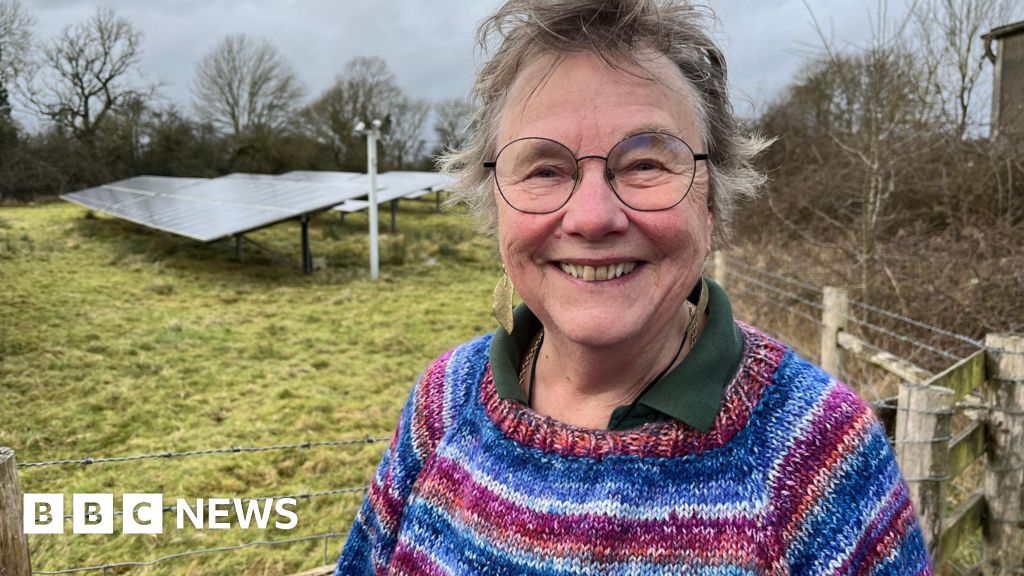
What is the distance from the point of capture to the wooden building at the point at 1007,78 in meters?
6.08

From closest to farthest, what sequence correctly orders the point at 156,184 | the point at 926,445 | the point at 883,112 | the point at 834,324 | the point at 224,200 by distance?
the point at 926,445, the point at 834,324, the point at 883,112, the point at 224,200, the point at 156,184

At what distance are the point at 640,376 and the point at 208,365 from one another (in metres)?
6.09

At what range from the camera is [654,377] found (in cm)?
113

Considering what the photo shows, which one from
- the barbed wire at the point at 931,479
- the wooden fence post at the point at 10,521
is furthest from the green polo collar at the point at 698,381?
the barbed wire at the point at 931,479

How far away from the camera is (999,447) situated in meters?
2.46

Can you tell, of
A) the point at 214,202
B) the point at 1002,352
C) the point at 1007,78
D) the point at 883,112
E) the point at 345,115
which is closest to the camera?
the point at 1002,352

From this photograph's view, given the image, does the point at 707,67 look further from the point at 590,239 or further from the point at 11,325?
the point at 11,325

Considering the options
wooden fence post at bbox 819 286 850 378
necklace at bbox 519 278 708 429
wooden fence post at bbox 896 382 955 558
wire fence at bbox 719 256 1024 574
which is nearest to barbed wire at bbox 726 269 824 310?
wooden fence post at bbox 819 286 850 378

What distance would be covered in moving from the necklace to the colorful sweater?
0.23 feet

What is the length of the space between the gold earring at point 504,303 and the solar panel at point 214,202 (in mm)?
9437

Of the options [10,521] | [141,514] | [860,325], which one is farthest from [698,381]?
[860,325]

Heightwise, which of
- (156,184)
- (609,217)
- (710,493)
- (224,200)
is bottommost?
(710,493)

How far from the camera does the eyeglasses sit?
0.99 meters

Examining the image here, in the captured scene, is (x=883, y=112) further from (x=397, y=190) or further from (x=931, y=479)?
(x=397, y=190)
